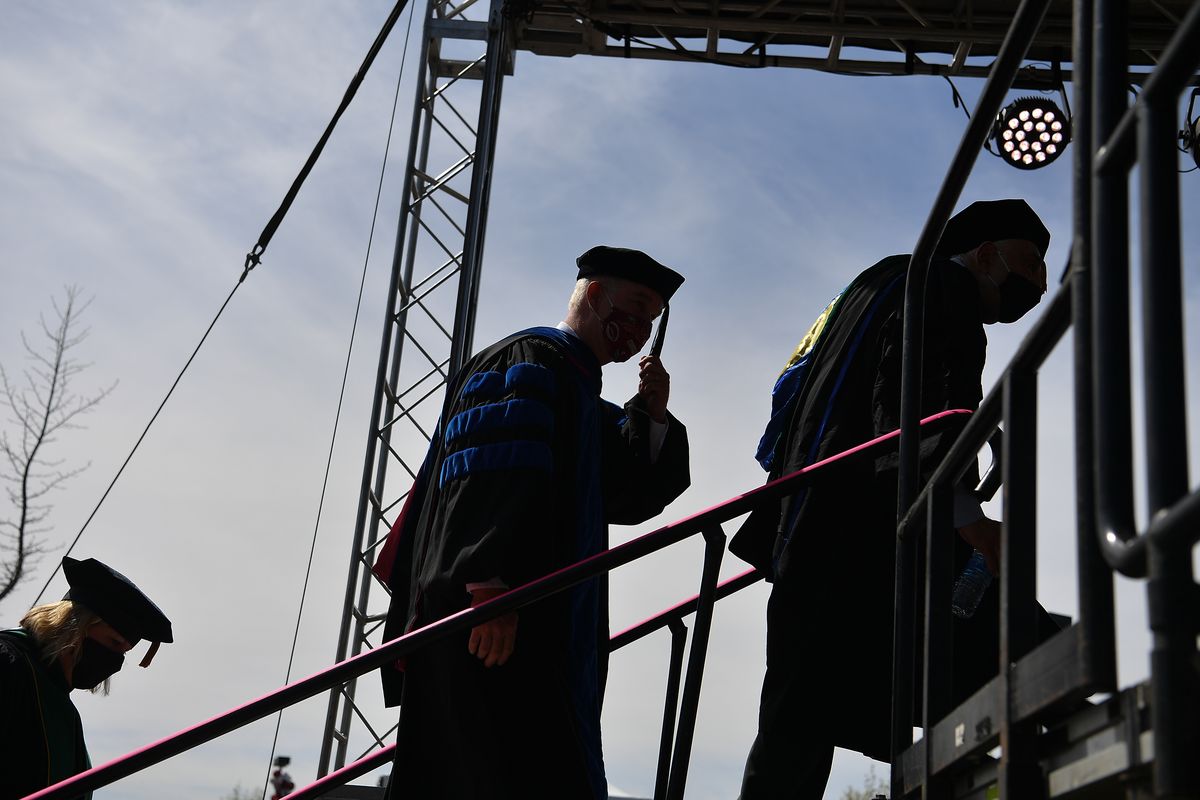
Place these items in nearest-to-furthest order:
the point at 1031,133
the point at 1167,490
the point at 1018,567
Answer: the point at 1167,490, the point at 1018,567, the point at 1031,133

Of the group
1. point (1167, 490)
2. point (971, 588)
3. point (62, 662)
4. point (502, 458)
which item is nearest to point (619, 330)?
point (502, 458)

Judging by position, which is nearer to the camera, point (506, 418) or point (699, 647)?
point (699, 647)

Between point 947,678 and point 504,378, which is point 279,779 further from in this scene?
point 947,678

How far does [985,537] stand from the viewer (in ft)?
8.79

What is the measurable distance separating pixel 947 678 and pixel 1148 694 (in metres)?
0.79

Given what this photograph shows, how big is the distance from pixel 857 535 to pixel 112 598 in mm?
2900

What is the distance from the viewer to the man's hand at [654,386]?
11.6ft

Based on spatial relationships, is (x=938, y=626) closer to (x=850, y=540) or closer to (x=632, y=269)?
→ (x=850, y=540)

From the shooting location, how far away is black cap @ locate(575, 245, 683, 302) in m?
3.66

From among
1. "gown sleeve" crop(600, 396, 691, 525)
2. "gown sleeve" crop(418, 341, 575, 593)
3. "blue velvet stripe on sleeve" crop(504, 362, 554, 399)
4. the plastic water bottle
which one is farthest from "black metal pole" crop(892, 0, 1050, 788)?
"gown sleeve" crop(600, 396, 691, 525)

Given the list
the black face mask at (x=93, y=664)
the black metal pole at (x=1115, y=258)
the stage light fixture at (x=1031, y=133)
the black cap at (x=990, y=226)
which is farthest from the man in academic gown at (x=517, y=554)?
the stage light fixture at (x=1031, y=133)

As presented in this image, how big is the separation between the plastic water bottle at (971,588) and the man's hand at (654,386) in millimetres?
1021

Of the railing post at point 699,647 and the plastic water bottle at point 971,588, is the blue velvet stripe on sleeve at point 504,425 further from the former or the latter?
the plastic water bottle at point 971,588


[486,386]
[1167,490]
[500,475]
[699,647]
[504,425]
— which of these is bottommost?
[1167,490]
